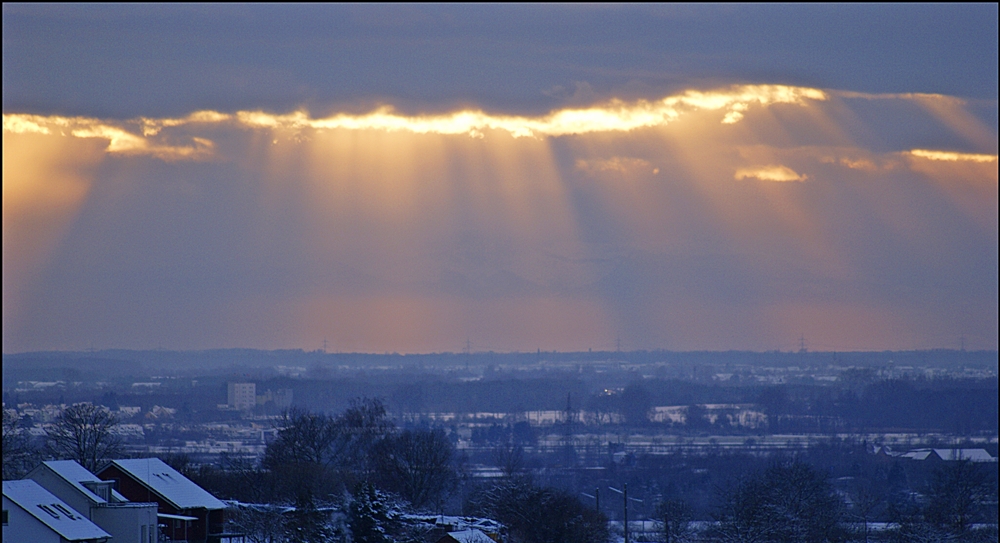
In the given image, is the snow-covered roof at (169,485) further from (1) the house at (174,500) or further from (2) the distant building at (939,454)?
(2) the distant building at (939,454)

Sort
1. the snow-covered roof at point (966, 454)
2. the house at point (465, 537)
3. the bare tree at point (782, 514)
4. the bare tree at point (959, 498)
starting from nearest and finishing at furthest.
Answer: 1. the house at point (465, 537)
2. the bare tree at point (782, 514)
3. the bare tree at point (959, 498)
4. the snow-covered roof at point (966, 454)

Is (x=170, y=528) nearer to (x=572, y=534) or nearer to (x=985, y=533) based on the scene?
(x=572, y=534)

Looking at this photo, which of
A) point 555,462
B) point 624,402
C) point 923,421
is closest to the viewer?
point 555,462

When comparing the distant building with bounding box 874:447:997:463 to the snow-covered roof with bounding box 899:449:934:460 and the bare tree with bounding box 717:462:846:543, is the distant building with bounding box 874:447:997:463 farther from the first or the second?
the bare tree with bounding box 717:462:846:543

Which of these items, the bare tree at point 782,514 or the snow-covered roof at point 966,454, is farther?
the snow-covered roof at point 966,454

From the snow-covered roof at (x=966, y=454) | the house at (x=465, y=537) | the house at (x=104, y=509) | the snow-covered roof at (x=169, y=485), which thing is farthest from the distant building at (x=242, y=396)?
the house at (x=104, y=509)

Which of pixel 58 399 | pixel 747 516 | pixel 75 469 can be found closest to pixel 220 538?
pixel 75 469

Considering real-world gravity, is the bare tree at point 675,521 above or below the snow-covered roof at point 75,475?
below
